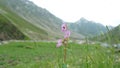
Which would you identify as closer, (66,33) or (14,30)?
(66,33)

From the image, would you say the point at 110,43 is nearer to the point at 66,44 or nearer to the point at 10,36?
the point at 66,44

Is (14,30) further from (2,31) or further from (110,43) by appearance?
(110,43)

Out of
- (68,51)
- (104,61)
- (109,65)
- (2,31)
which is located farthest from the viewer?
(2,31)

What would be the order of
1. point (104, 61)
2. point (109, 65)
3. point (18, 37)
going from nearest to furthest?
point (109, 65) < point (104, 61) < point (18, 37)

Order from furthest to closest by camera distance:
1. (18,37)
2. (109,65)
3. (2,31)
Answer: (18,37), (2,31), (109,65)

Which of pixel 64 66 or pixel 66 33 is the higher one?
pixel 66 33

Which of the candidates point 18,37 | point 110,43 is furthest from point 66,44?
point 18,37

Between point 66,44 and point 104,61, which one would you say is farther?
point 104,61

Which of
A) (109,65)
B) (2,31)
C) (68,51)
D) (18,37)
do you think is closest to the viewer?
(68,51)

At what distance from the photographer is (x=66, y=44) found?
3334 millimetres

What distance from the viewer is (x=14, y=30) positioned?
65500mm

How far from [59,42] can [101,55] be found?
902 mm

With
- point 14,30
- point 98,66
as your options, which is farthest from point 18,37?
point 98,66

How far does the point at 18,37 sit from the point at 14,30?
3253 mm
